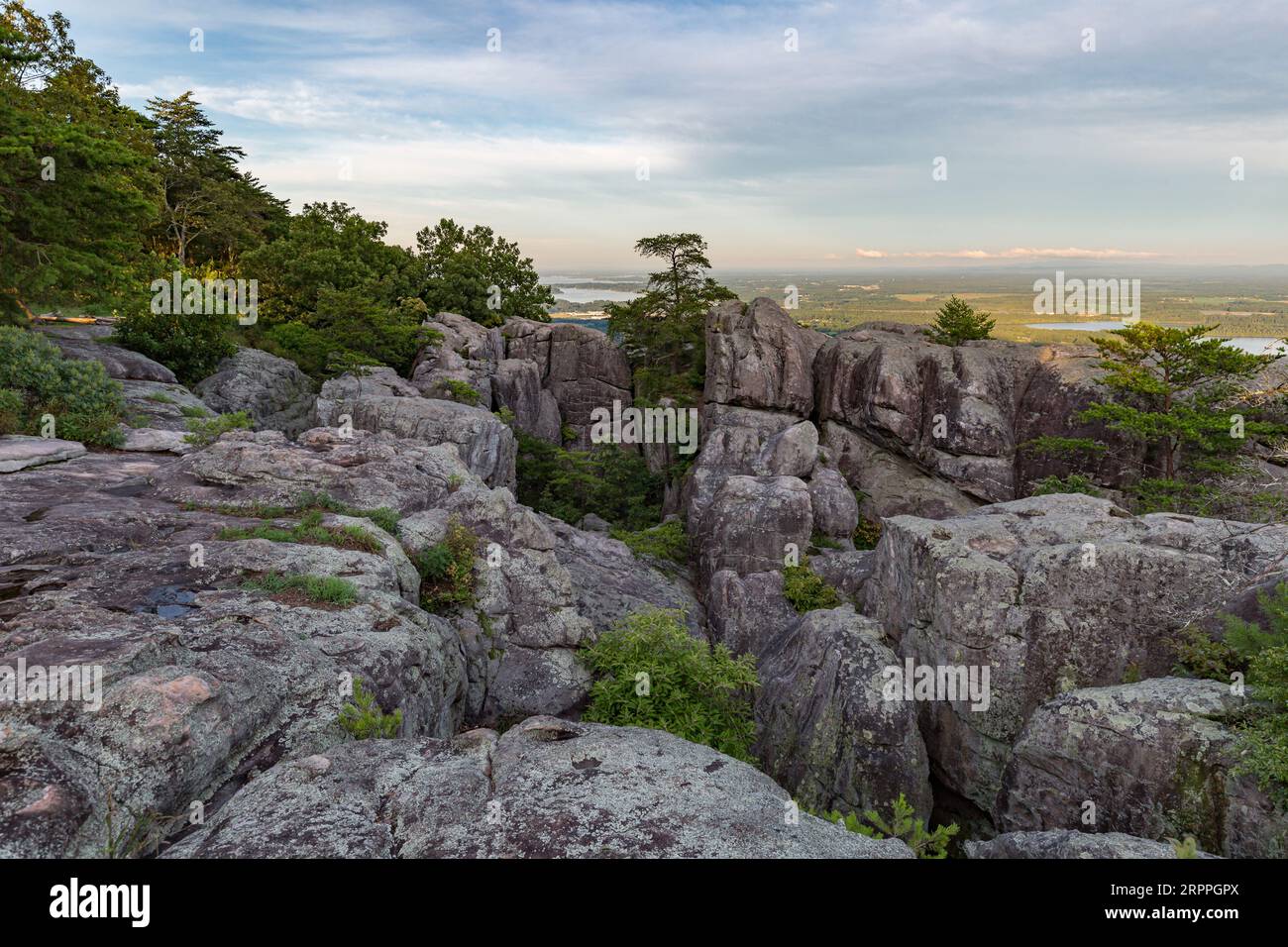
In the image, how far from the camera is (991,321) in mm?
41688

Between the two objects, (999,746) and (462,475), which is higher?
(462,475)

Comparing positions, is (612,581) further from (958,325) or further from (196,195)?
(196,195)

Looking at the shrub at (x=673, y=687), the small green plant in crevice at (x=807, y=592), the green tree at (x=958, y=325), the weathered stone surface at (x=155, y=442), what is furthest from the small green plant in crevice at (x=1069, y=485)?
the weathered stone surface at (x=155, y=442)

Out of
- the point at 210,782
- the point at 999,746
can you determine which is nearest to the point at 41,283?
the point at 210,782

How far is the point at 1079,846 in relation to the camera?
5.80m

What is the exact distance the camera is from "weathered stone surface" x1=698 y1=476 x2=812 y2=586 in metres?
25.4

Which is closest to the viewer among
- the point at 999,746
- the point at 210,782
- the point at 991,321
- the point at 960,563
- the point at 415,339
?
the point at 210,782

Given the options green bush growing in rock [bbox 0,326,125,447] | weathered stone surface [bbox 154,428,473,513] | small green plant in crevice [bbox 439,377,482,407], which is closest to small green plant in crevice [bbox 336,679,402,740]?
weathered stone surface [bbox 154,428,473,513]

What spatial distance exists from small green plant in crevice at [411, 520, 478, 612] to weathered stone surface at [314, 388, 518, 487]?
36.2 ft

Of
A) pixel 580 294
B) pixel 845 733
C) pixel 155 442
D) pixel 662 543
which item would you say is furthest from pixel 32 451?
pixel 580 294

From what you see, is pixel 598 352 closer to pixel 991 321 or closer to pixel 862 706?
pixel 991 321

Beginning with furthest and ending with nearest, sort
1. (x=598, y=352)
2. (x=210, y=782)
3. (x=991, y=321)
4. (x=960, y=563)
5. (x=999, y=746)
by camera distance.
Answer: (x=598, y=352) → (x=991, y=321) → (x=960, y=563) → (x=999, y=746) → (x=210, y=782)

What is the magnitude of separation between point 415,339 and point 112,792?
35650mm

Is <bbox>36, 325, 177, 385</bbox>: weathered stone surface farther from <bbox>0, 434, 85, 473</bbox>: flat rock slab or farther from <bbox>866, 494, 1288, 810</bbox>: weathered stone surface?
<bbox>866, 494, 1288, 810</bbox>: weathered stone surface
